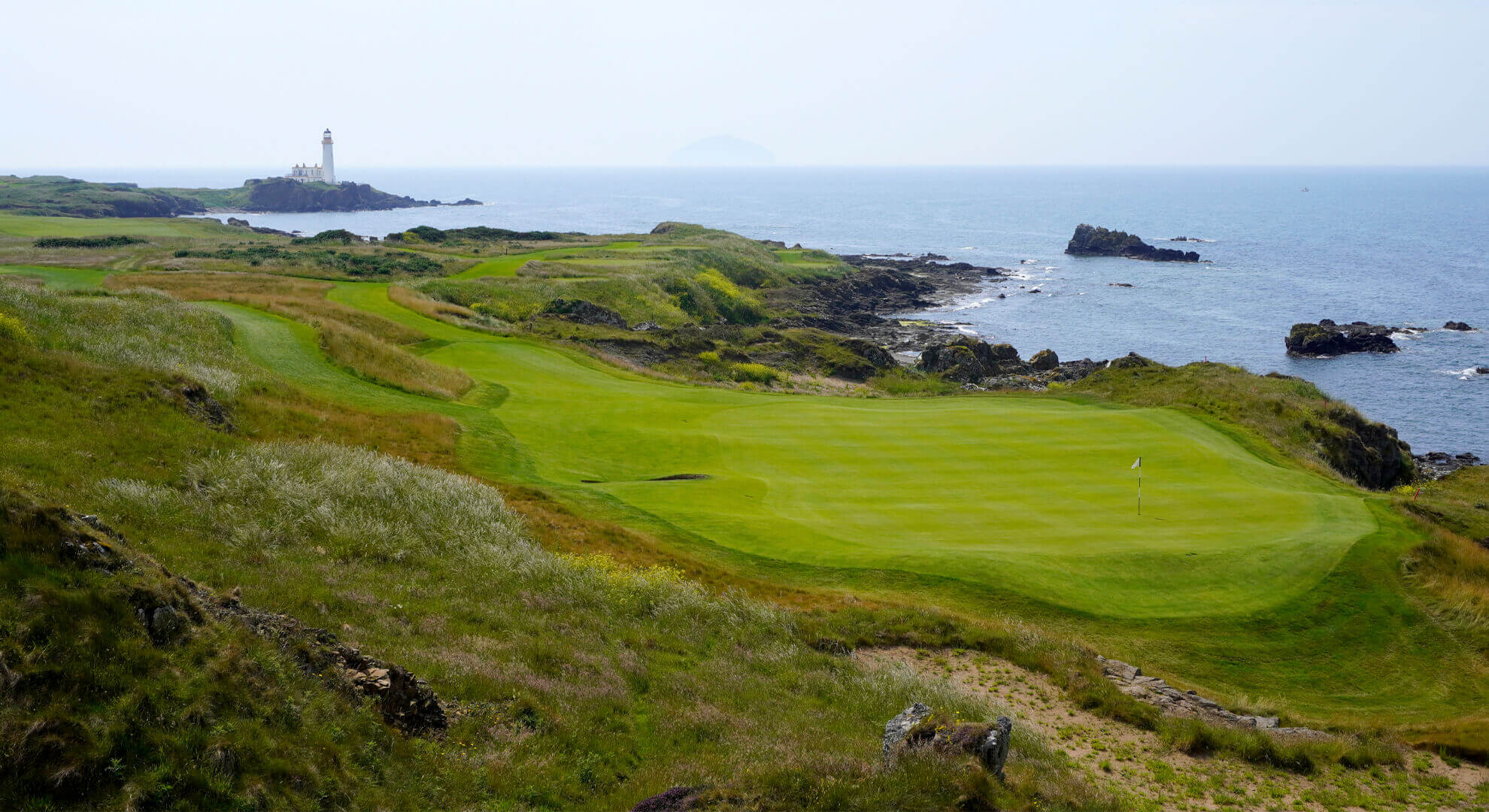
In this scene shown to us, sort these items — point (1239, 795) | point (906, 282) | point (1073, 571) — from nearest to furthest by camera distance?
point (1239, 795), point (1073, 571), point (906, 282)

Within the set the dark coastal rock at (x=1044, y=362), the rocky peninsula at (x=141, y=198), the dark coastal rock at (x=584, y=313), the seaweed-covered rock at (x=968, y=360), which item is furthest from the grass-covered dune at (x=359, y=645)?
the rocky peninsula at (x=141, y=198)

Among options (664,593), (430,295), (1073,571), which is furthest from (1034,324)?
(664,593)

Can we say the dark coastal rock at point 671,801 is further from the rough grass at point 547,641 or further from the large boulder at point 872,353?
the large boulder at point 872,353

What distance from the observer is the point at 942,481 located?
77.7ft

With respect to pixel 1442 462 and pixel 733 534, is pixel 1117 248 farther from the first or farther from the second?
pixel 733 534

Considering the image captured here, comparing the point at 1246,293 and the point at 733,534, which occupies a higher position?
the point at 1246,293

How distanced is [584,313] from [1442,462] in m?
47.9

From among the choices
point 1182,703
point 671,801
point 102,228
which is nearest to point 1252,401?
point 1182,703

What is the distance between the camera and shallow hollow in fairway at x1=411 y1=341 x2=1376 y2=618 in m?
18.7

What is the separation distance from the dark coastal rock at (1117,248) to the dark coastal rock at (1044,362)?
79960mm

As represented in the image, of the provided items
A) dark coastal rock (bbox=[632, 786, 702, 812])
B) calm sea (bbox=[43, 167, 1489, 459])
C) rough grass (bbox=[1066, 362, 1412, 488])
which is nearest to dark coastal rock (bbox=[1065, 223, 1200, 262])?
calm sea (bbox=[43, 167, 1489, 459])

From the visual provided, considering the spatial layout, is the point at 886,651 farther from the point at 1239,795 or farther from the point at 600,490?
the point at 600,490

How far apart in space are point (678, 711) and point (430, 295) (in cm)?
4726

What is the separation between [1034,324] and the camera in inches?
3196
